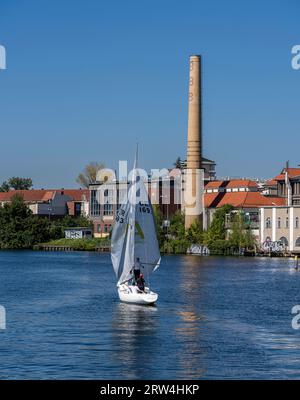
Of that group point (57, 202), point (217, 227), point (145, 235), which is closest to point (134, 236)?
point (145, 235)

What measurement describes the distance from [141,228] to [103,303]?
14.5 feet

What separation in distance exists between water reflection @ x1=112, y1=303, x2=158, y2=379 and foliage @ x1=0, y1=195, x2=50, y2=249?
353 ft

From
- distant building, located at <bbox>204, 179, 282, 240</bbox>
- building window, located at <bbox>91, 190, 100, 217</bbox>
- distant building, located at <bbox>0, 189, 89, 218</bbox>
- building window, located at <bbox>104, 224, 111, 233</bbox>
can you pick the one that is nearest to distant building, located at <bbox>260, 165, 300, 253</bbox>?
distant building, located at <bbox>204, 179, 282, 240</bbox>

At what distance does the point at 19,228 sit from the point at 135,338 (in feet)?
395

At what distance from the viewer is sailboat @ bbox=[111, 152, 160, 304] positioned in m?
49.3

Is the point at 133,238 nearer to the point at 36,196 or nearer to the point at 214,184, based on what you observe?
the point at 214,184

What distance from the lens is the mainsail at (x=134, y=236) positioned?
162ft

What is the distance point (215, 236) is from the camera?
124 m

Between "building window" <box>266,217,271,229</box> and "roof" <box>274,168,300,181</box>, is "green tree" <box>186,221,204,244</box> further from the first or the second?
"roof" <box>274,168,300,181</box>

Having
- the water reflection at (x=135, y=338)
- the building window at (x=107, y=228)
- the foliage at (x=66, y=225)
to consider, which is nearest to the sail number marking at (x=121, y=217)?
the water reflection at (x=135, y=338)

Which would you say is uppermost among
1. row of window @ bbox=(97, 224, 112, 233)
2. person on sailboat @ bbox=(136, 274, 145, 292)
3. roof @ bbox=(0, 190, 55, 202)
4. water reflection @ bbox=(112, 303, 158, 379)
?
roof @ bbox=(0, 190, 55, 202)

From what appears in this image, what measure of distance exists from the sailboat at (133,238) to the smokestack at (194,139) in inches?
2674

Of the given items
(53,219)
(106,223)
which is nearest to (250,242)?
(106,223)
